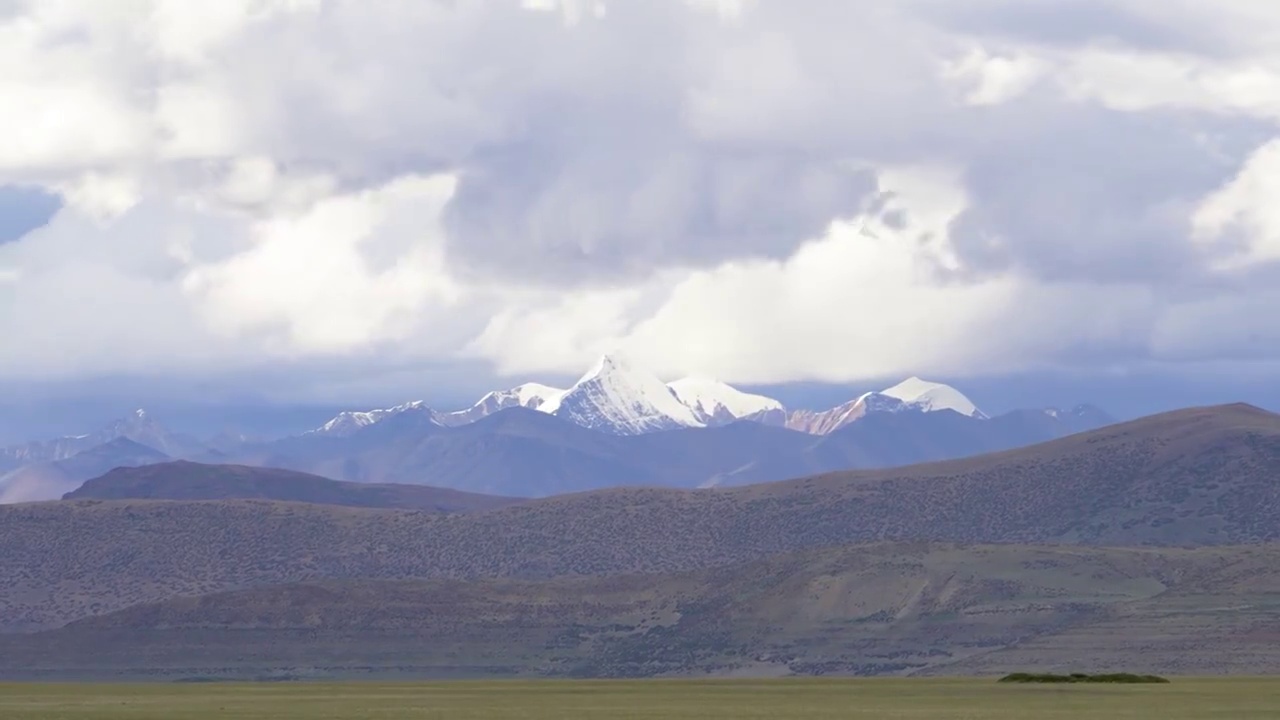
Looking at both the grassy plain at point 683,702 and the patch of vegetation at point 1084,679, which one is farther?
the patch of vegetation at point 1084,679

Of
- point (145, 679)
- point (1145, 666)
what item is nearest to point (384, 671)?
point (145, 679)

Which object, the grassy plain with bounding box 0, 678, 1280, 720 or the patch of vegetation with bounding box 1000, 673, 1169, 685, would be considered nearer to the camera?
the grassy plain with bounding box 0, 678, 1280, 720

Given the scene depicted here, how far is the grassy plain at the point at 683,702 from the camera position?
89.5 m

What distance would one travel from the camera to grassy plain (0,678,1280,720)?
89.5 m

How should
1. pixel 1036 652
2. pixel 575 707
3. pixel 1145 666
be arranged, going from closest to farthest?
pixel 575 707 → pixel 1145 666 → pixel 1036 652

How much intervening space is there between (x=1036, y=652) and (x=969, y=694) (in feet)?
234

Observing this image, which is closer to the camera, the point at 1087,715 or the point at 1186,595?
the point at 1087,715

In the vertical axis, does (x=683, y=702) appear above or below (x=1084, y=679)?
above

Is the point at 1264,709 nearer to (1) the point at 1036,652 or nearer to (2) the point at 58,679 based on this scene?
(1) the point at 1036,652

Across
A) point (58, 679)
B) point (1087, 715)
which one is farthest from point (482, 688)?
point (58, 679)

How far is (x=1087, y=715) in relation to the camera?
88625 millimetres

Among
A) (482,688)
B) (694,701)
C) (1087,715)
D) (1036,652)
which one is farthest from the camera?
(1036,652)

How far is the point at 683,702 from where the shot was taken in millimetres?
106500

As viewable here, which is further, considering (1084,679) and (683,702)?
(1084,679)
